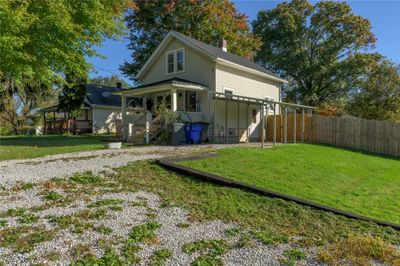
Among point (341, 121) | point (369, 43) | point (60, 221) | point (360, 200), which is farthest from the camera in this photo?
point (369, 43)

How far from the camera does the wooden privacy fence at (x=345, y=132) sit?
16.2 m

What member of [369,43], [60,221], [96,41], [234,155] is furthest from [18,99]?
[369,43]

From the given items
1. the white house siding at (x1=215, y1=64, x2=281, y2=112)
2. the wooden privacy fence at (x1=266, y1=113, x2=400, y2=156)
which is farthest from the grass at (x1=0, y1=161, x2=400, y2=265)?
the wooden privacy fence at (x1=266, y1=113, x2=400, y2=156)

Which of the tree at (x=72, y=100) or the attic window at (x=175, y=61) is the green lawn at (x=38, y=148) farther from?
the tree at (x=72, y=100)

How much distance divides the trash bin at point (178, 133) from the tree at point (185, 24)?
14.3 metres

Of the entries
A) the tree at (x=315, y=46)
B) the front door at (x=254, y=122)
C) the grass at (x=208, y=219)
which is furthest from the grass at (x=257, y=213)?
the tree at (x=315, y=46)

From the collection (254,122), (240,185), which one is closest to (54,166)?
(240,185)

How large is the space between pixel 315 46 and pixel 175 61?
22494mm

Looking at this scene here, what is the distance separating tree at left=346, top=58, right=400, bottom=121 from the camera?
28.7 meters

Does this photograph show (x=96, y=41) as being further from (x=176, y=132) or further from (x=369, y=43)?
(x=369, y=43)

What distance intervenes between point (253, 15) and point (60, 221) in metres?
37.2

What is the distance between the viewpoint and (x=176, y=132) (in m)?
13.9

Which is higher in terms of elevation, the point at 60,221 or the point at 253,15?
the point at 253,15

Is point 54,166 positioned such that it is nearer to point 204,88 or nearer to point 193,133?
point 193,133
